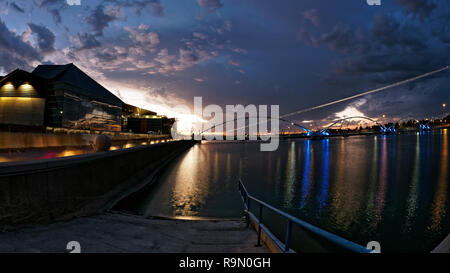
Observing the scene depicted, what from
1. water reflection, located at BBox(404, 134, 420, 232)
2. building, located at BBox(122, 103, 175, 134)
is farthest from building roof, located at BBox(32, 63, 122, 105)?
water reflection, located at BBox(404, 134, 420, 232)

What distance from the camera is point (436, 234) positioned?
41.5 ft

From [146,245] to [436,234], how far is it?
16.7m

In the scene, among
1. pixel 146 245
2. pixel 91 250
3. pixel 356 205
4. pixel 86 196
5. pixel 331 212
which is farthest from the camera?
pixel 356 205

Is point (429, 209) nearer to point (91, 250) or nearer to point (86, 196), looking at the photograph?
point (91, 250)

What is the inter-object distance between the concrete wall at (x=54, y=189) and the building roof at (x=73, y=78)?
36.7m

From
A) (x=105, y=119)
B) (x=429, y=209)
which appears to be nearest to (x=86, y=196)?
(x=429, y=209)

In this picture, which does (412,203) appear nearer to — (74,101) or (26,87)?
(74,101)

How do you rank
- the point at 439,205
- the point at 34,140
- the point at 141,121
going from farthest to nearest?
the point at 141,121, the point at 439,205, the point at 34,140

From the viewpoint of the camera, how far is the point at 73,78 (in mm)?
44531

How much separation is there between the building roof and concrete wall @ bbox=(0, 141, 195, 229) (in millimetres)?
36721

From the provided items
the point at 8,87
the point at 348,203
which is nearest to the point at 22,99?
the point at 8,87

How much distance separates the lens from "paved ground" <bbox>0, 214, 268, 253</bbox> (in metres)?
5.93

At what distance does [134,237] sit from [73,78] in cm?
4998

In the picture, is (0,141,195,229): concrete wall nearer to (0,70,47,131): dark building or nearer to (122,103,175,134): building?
(0,70,47,131): dark building
